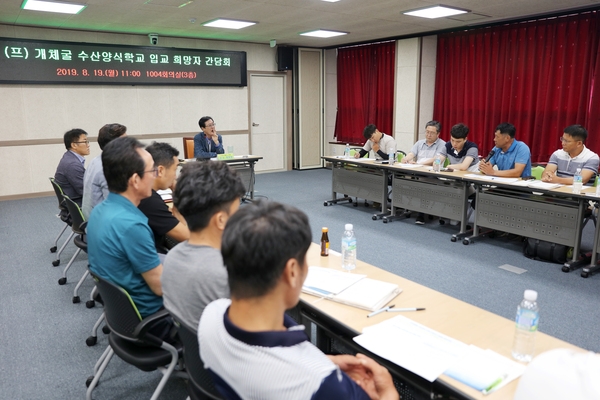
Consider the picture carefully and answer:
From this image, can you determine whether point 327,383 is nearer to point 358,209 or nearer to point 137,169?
point 137,169

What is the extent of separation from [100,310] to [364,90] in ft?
23.0

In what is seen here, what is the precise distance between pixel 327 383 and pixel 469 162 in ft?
15.5

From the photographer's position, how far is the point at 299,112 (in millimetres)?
9328

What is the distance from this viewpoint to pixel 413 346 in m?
1.39

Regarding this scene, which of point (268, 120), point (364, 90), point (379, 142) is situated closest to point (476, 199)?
point (379, 142)

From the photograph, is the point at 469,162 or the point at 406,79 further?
the point at 406,79

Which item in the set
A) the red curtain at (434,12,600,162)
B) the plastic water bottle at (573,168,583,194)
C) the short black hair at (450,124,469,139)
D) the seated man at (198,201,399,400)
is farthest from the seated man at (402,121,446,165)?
the seated man at (198,201,399,400)

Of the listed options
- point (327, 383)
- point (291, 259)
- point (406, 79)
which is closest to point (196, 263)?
point (291, 259)

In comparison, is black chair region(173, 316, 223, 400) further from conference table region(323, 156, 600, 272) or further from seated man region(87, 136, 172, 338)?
conference table region(323, 156, 600, 272)

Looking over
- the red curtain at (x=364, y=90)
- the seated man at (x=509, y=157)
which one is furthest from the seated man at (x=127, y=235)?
the red curtain at (x=364, y=90)

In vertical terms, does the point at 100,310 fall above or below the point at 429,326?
below

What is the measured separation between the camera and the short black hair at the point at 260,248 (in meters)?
0.97

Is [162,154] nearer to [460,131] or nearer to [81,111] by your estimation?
[460,131]

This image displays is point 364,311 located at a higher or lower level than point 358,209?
higher
